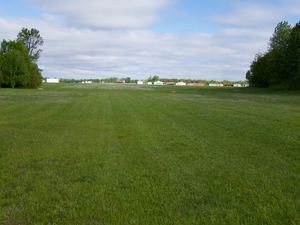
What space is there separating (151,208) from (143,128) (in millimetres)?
8892

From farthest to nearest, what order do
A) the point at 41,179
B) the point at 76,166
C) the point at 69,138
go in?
the point at 69,138, the point at 76,166, the point at 41,179

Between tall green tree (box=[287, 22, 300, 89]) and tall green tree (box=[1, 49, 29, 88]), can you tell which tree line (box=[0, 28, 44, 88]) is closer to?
tall green tree (box=[1, 49, 29, 88])

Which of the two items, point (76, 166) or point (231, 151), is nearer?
point (76, 166)

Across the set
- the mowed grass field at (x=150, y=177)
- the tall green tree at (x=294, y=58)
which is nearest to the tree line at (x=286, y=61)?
the tall green tree at (x=294, y=58)

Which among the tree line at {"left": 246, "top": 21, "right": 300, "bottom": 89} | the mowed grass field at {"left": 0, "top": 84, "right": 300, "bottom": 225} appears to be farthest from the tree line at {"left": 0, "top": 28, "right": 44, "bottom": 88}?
the mowed grass field at {"left": 0, "top": 84, "right": 300, "bottom": 225}

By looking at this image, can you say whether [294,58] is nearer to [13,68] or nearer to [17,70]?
[17,70]

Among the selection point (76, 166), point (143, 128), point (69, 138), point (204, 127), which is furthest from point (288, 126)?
point (76, 166)

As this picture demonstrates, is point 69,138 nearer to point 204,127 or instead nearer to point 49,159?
point 49,159

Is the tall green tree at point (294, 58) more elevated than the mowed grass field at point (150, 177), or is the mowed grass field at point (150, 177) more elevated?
the tall green tree at point (294, 58)

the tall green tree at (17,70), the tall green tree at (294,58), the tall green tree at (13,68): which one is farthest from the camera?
the tall green tree at (17,70)

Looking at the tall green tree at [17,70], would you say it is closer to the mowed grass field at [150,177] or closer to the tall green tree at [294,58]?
the tall green tree at [294,58]

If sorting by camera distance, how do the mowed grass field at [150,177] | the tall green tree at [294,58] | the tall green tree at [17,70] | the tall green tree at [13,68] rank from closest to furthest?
the mowed grass field at [150,177] < the tall green tree at [294,58] < the tall green tree at [13,68] < the tall green tree at [17,70]

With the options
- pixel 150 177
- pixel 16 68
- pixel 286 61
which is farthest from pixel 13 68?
pixel 150 177

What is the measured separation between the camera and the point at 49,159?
877 centimetres
